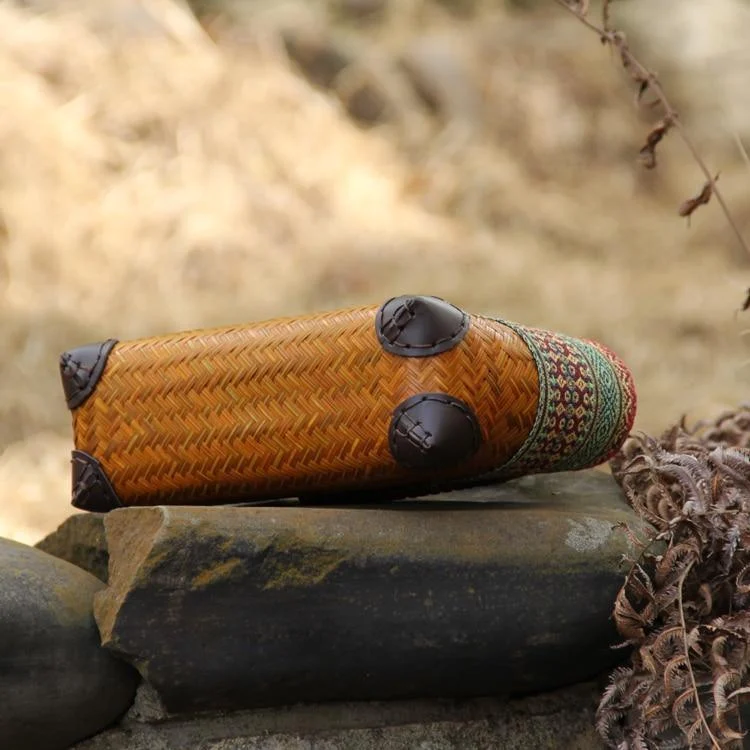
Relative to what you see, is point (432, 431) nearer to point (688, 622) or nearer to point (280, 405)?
point (280, 405)

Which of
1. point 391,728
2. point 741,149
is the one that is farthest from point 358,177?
point 391,728

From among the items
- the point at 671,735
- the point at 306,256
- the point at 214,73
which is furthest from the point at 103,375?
the point at 214,73

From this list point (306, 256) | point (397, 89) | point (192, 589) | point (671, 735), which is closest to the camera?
point (192, 589)

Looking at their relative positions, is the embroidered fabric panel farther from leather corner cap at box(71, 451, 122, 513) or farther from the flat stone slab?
leather corner cap at box(71, 451, 122, 513)

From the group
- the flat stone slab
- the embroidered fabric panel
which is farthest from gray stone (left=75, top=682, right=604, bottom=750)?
the embroidered fabric panel

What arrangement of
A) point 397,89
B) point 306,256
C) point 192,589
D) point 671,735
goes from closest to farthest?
point 192,589 → point 671,735 → point 306,256 → point 397,89

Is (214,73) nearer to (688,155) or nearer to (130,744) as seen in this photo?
(688,155)
